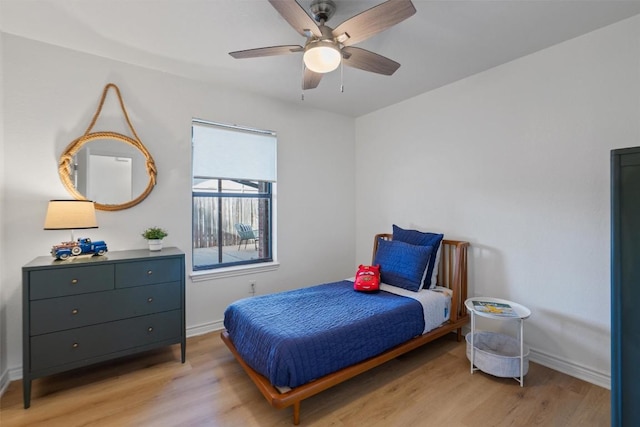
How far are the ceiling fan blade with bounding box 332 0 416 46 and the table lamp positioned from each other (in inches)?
86.8

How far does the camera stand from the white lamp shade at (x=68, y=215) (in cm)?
208

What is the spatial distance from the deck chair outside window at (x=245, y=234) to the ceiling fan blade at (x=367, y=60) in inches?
86.1

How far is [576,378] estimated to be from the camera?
2.21 metres

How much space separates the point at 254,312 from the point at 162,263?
33.8 inches

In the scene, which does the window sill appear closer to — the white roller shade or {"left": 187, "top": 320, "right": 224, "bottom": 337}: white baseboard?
{"left": 187, "top": 320, "right": 224, "bottom": 337}: white baseboard

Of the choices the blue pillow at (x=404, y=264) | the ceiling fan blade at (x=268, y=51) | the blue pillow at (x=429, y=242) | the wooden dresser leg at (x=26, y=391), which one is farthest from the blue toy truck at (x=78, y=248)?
the blue pillow at (x=429, y=242)

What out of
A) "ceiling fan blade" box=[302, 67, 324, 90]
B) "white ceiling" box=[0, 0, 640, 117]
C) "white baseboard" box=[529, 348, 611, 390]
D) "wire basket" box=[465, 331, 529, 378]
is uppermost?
"white ceiling" box=[0, 0, 640, 117]

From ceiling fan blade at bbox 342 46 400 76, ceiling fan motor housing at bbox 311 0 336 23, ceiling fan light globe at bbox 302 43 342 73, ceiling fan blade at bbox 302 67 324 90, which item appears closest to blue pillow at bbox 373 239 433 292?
ceiling fan blade at bbox 342 46 400 76

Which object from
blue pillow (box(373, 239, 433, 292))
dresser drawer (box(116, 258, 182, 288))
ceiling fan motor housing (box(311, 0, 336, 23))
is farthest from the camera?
blue pillow (box(373, 239, 433, 292))

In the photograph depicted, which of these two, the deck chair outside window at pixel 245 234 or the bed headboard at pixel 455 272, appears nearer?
the bed headboard at pixel 455 272

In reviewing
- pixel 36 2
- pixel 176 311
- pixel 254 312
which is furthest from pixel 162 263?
pixel 36 2

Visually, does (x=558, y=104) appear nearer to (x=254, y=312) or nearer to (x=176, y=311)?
(x=254, y=312)

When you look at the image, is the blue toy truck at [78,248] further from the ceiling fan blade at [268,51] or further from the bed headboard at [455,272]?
the bed headboard at [455,272]

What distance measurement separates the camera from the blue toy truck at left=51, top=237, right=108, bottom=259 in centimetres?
209
